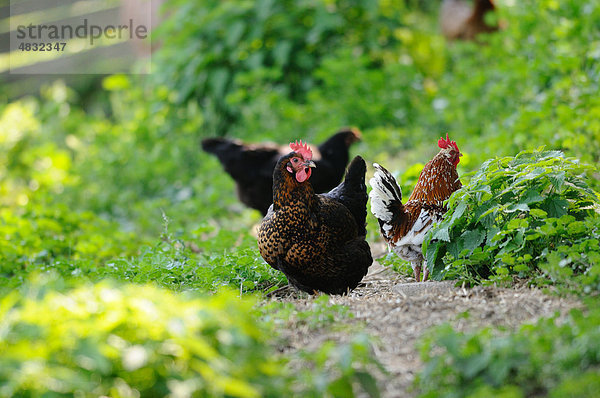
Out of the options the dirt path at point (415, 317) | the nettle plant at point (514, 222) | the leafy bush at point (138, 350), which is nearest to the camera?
the leafy bush at point (138, 350)

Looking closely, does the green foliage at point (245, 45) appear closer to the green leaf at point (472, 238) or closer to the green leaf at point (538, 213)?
the green leaf at point (472, 238)

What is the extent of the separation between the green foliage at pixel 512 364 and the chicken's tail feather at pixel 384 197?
1458 mm

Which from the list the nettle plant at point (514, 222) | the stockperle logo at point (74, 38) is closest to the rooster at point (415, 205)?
the nettle plant at point (514, 222)

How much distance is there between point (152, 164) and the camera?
8.22 m

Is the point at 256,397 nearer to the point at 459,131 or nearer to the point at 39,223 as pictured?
the point at 39,223

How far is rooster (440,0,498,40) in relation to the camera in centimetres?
1054

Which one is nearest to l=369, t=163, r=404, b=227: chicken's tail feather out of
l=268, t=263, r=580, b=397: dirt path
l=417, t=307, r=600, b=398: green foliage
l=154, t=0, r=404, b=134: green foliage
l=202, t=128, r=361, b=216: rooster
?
l=268, t=263, r=580, b=397: dirt path

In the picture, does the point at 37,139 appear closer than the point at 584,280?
No

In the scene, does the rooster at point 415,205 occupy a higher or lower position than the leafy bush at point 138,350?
higher

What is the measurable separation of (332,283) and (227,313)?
5.26 ft

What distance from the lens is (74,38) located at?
1413cm

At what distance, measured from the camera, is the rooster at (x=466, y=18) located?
10539 millimetres

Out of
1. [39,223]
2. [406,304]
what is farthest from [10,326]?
[39,223]

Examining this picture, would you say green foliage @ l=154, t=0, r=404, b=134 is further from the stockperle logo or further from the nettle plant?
the nettle plant
